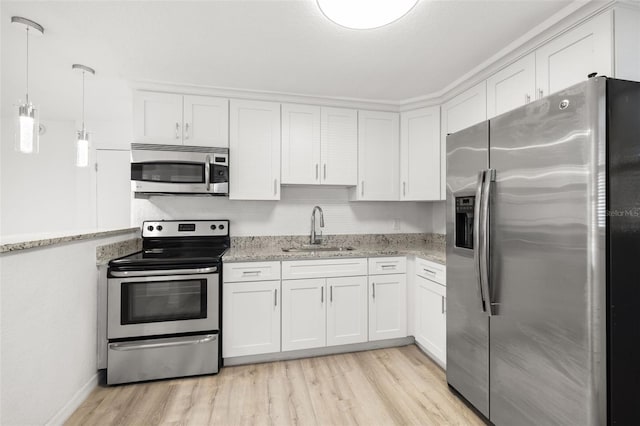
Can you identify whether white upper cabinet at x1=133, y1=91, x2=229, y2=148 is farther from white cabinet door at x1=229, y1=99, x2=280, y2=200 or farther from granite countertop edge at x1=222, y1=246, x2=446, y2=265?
granite countertop edge at x1=222, y1=246, x2=446, y2=265

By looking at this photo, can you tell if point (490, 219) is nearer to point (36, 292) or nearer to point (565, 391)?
point (565, 391)

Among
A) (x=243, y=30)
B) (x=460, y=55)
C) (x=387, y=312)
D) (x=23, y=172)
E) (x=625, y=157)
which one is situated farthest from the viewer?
(x=23, y=172)

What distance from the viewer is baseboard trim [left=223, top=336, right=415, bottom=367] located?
2514 millimetres

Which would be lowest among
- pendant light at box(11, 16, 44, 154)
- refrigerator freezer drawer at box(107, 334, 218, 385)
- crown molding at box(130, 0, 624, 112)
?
refrigerator freezer drawer at box(107, 334, 218, 385)

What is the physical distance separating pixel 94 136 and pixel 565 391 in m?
5.03

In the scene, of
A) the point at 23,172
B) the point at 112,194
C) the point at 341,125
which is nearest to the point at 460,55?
the point at 341,125

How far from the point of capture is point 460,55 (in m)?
2.17

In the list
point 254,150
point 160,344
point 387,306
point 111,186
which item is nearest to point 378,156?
point 254,150

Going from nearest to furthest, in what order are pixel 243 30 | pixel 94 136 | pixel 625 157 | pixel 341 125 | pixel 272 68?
pixel 625 157, pixel 243 30, pixel 272 68, pixel 341 125, pixel 94 136

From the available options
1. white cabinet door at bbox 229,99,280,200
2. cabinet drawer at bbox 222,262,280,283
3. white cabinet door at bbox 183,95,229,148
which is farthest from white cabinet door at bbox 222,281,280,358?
white cabinet door at bbox 183,95,229,148

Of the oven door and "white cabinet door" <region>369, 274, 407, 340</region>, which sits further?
"white cabinet door" <region>369, 274, 407, 340</region>

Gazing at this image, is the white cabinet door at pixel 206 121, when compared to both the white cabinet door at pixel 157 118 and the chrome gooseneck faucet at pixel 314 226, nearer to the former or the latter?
the white cabinet door at pixel 157 118

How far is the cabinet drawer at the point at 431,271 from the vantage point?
7.72 ft

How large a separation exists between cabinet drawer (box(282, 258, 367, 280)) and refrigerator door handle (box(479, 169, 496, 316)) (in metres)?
1.20
